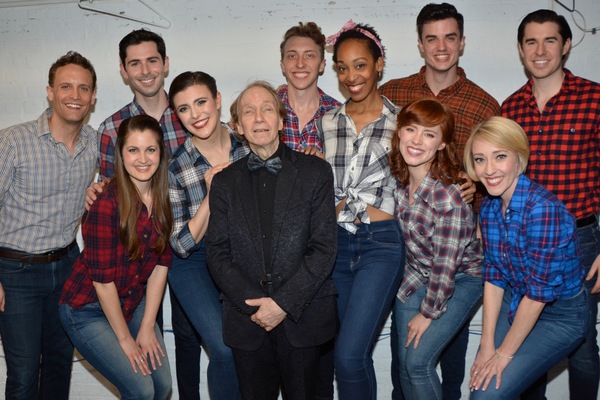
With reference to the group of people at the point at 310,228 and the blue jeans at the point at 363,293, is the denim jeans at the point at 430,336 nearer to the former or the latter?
the group of people at the point at 310,228

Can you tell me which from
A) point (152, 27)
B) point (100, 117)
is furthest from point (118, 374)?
point (152, 27)

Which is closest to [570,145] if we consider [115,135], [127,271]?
[127,271]

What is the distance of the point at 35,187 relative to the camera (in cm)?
324

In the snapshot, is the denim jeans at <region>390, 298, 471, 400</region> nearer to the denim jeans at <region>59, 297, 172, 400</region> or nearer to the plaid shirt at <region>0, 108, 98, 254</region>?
the denim jeans at <region>59, 297, 172, 400</region>

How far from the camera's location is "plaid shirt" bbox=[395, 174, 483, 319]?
2.79 m

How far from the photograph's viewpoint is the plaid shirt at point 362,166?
297 cm

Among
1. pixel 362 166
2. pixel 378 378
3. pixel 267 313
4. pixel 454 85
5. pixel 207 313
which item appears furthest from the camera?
pixel 378 378

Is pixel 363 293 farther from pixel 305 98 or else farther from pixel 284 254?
pixel 305 98

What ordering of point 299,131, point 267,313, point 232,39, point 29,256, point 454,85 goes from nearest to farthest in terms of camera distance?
point 267,313
point 29,256
point 299,131
point 454,85
point 232,39

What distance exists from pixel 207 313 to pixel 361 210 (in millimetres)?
871

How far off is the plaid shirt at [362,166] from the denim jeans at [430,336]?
1.53ft

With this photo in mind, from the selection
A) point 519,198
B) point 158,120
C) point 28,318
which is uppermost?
point 158,120

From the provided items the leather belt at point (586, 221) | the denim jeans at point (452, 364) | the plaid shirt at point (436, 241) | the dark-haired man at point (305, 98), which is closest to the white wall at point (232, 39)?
the dark-haired man at point (305, 98)

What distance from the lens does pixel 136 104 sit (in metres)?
3.57
